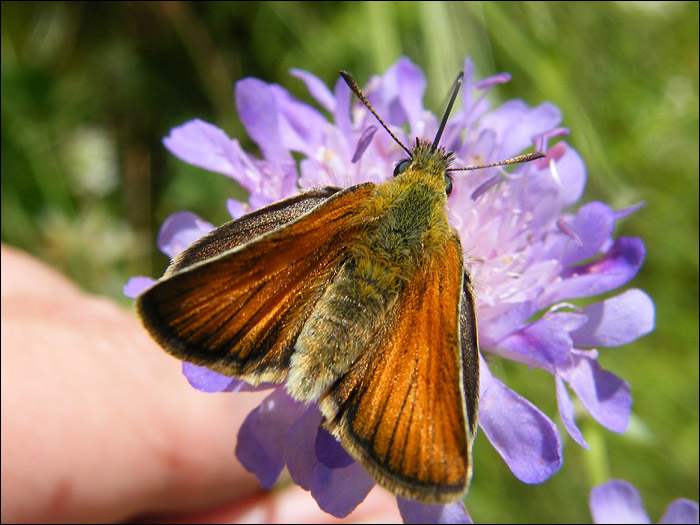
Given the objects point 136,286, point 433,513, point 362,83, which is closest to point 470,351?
point 433,513

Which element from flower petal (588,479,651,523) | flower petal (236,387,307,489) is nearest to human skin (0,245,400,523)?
flower petal (236,387,307,489)

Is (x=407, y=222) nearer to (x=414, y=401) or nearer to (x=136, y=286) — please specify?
Answer: (x=414, y=401)

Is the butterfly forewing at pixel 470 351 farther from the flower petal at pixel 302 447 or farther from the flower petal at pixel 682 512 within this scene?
the flower petal at pixel 682 512

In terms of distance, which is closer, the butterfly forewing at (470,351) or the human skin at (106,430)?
the butterfly forewing at (470,351)

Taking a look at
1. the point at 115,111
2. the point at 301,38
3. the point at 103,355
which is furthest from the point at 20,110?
the point at 103,355

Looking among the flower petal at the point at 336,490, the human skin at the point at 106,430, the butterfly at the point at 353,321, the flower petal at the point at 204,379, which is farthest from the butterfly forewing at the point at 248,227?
the human skin at the point at 106,430

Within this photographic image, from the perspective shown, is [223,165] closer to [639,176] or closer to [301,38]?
[301,38]

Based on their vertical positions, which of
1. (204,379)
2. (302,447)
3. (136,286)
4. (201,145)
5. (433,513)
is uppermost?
(201,145)
